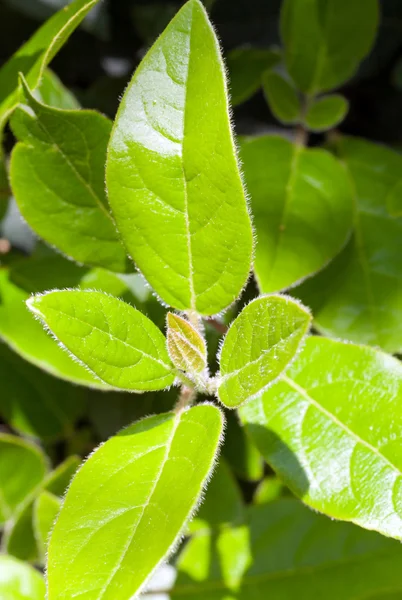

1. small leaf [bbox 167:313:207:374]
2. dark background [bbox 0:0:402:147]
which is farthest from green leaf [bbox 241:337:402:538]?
dark background [bbox 0:0:402:147]

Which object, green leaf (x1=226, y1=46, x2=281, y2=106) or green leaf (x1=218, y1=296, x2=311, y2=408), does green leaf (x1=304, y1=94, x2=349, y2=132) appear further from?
green leaf (x1=218, y1=296, x2=311, y2=408)

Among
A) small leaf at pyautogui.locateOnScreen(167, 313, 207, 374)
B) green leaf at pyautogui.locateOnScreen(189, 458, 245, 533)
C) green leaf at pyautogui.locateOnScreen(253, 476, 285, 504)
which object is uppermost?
small leaf at pyautogui.locateOnScreen(167, 313, 207, 374)

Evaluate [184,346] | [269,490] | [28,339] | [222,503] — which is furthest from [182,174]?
[269,490]

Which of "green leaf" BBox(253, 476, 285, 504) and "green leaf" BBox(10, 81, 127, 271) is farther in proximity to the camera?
"green leaf" BBox(253, 476, 285, 504)

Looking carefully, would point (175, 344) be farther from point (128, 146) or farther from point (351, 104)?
point (351, 104)

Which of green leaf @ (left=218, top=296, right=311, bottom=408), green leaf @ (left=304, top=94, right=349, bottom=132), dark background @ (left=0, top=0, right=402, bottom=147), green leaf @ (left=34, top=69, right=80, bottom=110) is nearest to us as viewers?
green leaf @ (left=218, top=296, right=311, bottom=408)

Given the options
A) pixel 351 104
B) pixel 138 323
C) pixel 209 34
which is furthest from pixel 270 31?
pixel 138 323
